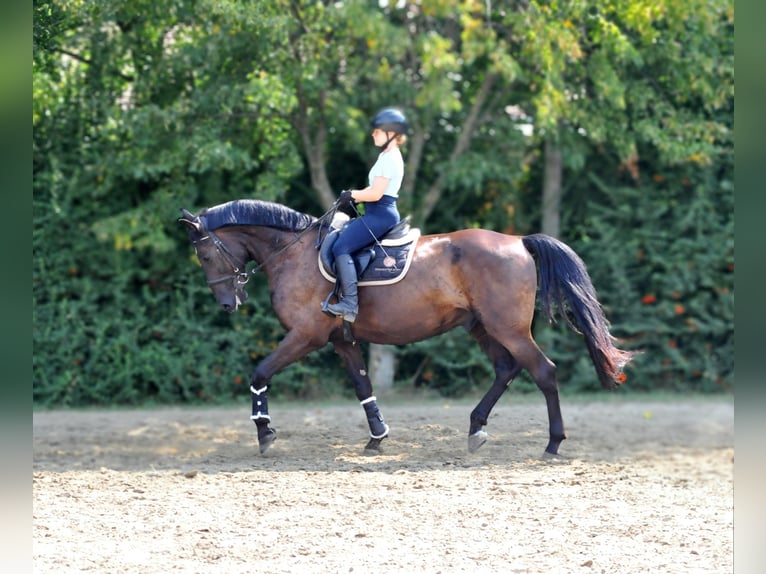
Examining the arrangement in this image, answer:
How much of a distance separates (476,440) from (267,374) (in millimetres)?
1759

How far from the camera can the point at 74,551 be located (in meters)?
5.29

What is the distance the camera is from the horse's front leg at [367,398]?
285 inches

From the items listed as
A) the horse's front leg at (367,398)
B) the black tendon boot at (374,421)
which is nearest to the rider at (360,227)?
the horse's front leg at (367,398)

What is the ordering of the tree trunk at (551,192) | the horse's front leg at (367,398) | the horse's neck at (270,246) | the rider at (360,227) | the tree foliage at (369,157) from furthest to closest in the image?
the tree trunk at (551,192) < the tree foliage at (369,157) < the horse's neck at (270,246) < the horse's front leg at (367,398) < the rider at (360,227)

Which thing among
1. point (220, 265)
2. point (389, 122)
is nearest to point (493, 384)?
point (389, 122)

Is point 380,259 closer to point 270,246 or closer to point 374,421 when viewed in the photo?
point 270,246

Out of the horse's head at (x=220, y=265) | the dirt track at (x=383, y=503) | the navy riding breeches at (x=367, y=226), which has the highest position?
the navy riding breeches at (x=367, y=226)

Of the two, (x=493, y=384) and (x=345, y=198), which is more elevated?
(x=345, y=198)

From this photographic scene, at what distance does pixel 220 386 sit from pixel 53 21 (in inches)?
267

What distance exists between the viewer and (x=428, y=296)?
24.0 ft

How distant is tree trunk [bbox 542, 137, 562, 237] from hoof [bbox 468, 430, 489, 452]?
645cm

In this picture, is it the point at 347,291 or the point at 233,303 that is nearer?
the point at 347,291

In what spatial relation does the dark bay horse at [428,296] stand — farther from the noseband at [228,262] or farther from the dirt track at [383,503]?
the dirt track at [383,503]

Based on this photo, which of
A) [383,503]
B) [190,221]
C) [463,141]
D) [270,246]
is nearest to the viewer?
[383,503]
